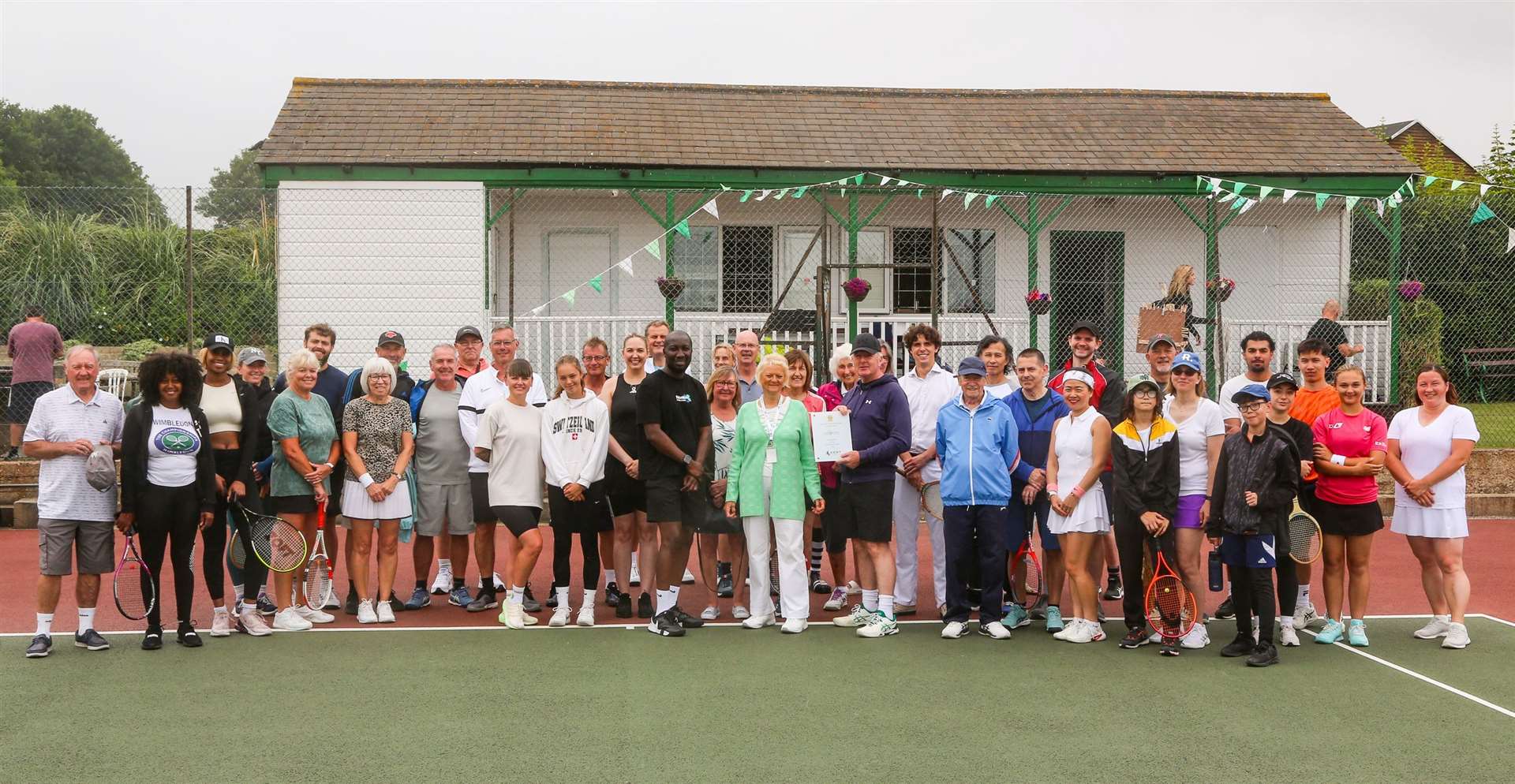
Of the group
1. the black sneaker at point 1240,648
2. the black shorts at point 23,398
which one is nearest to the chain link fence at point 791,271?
the black shorts at point 23,398

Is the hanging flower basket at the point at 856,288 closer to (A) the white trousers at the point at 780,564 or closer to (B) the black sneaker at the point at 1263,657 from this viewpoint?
(A) the white trousers at the point at 780,564

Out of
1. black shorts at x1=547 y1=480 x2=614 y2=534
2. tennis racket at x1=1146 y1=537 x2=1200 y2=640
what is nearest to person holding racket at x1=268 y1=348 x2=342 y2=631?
black shorts at x1=547 y1=480 x2=614 y2=534

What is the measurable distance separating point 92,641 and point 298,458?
156 centimetres

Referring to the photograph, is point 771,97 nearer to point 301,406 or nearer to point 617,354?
point 617,354

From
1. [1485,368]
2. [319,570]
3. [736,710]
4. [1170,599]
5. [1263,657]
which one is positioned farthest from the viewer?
[1485,368]

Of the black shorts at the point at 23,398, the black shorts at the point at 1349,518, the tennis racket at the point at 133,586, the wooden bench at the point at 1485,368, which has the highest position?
the wooden bench at the point at 1485,368

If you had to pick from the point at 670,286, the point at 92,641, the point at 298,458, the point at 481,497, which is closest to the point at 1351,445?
the point at 481,497

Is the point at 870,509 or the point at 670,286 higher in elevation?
the point at 670,286

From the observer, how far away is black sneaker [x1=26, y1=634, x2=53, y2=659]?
22.9 ft

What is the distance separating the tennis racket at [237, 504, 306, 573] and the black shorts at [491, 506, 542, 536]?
1246 mm

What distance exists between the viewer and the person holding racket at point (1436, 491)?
7.52 metres

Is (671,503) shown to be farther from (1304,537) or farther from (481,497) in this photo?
(1304,537)

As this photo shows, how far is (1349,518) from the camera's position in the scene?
24.5ft

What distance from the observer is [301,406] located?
7.84 m
